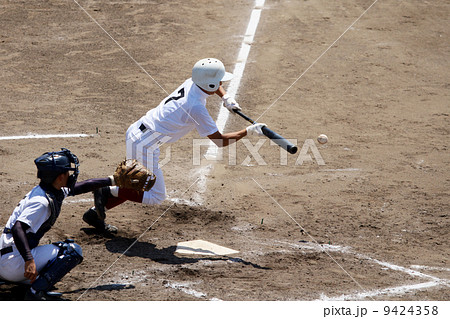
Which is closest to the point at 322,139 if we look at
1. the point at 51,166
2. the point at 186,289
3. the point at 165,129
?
the point at 165,129

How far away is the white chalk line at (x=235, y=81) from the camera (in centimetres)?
784

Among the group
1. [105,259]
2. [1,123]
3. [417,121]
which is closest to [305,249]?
[105,259]

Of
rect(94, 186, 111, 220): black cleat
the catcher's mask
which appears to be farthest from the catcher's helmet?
the catcher's mask

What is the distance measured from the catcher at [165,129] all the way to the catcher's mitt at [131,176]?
71cm

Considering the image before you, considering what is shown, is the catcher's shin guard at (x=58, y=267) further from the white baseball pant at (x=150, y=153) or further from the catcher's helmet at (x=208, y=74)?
the catcher's helmet at (x=208, y=74)

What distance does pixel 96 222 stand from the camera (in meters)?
6.34

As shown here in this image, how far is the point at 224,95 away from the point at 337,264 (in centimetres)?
235

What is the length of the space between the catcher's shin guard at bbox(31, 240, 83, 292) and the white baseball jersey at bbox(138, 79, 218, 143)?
1860 millimetres

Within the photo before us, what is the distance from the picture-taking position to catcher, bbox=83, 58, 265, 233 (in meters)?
6.26

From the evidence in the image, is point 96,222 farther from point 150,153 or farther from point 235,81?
Answer: point 235,81

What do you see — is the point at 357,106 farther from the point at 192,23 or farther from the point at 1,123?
the point at 1,123

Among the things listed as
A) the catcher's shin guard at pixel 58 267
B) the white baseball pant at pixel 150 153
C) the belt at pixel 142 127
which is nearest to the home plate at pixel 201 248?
the white baseball pant at pixel 150 153

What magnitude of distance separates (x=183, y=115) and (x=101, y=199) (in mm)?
1197

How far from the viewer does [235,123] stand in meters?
9.36
